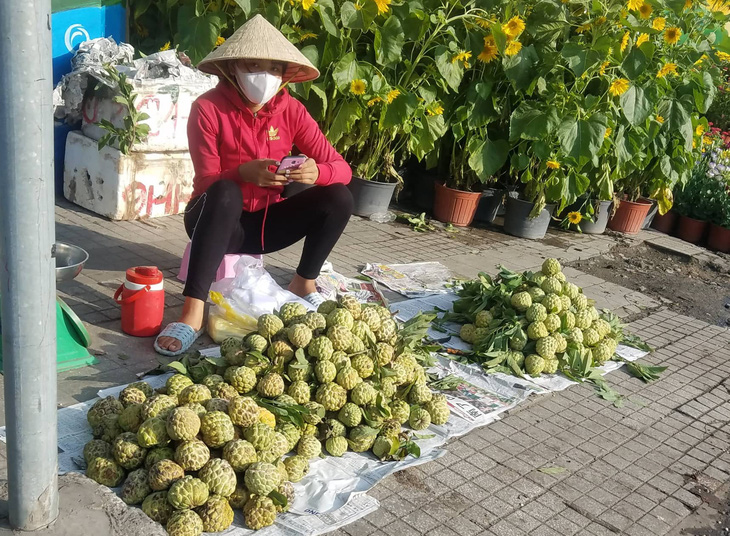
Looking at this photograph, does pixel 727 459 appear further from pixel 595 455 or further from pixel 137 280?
pixel 137 280

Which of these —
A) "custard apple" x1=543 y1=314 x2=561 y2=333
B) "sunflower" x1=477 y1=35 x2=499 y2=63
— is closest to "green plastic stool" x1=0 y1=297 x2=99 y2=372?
"custard apple" x1=543 y1=314 x2=561 y2=333

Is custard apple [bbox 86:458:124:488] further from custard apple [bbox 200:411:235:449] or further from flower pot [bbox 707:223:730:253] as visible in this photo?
flower pot [bbox 707:223:730:253]

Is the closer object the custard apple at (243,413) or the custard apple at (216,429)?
the custard apple at (216,429)

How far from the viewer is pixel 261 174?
387 cm

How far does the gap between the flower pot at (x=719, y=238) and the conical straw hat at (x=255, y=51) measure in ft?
18.4

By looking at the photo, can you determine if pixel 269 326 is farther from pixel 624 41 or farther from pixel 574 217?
pixel 574 217

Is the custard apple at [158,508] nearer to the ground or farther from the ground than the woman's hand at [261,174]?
nearer to the ground

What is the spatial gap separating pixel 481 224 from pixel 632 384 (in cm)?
347

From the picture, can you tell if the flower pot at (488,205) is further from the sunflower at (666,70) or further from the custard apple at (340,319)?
the custard apple at (340,319)

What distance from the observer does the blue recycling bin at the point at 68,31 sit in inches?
230

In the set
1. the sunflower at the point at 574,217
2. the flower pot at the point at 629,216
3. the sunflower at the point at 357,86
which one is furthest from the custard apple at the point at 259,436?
the flower pot at the point at 629,216

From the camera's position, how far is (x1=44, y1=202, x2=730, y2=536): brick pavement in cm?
284

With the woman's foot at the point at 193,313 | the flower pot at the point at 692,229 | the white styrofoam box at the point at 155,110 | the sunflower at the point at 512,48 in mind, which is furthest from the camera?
the flower pot at the point at 692,229

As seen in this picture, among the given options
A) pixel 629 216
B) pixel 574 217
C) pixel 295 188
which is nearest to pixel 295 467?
pixel 295 188
